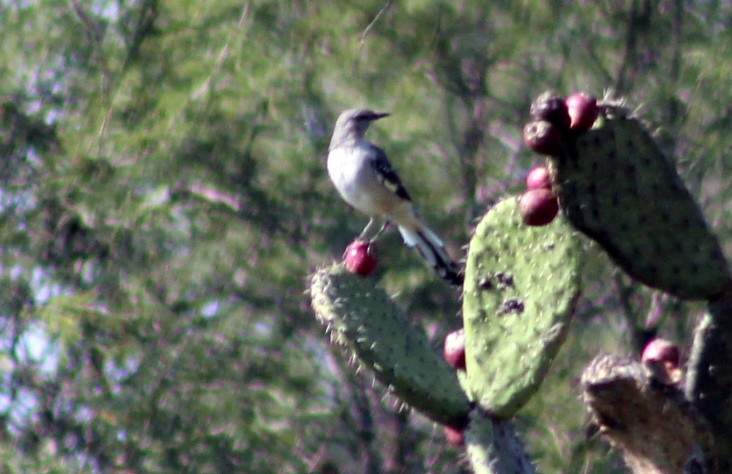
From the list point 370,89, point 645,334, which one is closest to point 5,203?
point 370,89

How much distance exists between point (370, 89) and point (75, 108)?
7.12 feet

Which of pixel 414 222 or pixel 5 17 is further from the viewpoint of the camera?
pixel 5 17

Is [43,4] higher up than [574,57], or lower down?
higher up

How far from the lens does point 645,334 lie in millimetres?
9172

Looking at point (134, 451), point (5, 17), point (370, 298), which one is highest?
point (370, 298)

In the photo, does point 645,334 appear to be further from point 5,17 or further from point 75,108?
point 5,17

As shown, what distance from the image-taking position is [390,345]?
352cm

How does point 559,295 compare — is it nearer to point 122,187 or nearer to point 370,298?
point 370,298

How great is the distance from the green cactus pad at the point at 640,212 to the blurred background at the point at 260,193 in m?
5.13

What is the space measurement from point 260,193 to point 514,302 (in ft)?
22.2

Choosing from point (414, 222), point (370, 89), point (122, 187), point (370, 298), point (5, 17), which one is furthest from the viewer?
point (370, 89)

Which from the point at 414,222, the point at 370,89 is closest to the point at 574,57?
the point at 370,89

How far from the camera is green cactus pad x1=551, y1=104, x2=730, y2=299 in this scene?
327cm

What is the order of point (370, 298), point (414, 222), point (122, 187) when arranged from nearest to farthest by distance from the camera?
point (370, 298) → point (414, 222) → point (122, 187)
